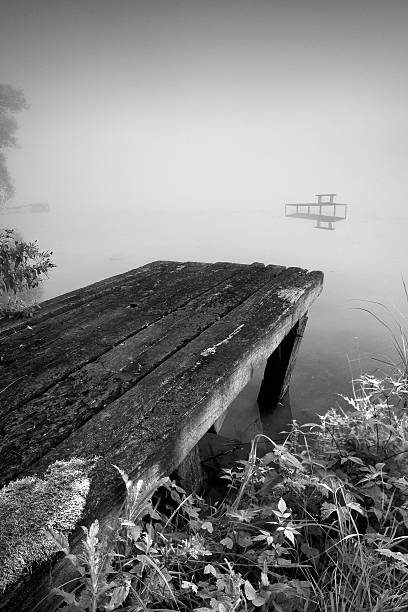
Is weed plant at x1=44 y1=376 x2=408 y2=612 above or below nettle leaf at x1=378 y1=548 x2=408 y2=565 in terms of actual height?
below

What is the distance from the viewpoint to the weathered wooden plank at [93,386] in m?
1.20

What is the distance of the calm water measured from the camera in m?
4.24

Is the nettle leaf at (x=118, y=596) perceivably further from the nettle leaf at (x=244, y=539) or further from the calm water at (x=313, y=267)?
the calm water at (x=313, y=267)

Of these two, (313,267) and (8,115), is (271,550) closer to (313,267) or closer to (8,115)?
(313,267)

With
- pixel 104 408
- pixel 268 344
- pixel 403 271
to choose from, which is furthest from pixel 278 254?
pixel 104 408

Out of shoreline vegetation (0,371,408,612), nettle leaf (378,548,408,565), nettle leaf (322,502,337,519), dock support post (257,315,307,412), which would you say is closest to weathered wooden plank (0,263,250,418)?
shoreline vegetation (0,371,408,612)

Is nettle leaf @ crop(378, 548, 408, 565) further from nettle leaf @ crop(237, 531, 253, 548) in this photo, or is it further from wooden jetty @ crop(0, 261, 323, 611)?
wooden jetty @ crop(0, 261, 323, 611)

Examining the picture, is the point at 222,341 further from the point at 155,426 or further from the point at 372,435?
the point at 372,435

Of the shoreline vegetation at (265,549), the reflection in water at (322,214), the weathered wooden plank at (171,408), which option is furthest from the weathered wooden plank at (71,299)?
the reflection in water at (322,214)

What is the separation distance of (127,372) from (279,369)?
2453mm

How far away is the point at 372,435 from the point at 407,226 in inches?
930

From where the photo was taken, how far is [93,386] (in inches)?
61.9

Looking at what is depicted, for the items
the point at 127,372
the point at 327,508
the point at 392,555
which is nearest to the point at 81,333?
the point at 127,372

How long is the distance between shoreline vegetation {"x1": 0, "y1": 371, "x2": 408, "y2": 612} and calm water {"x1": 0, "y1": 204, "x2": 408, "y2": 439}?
1613mm
